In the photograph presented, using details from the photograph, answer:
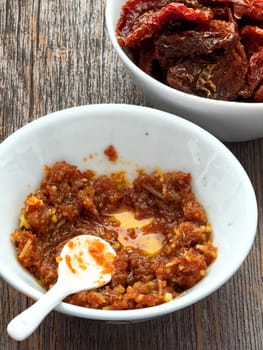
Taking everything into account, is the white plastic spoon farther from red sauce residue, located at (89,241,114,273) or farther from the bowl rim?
the bowl rim

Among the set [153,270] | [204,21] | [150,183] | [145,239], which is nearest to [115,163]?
[150,183]

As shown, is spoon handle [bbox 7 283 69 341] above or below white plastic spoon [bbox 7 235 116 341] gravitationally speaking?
above

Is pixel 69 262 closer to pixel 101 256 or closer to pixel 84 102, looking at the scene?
pixel 101 256

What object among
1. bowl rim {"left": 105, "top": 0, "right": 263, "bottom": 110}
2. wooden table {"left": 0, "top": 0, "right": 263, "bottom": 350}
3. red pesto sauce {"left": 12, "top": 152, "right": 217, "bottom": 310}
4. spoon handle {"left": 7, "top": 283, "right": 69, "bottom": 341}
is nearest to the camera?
spoon handle {"left": 7, "top": 283, "right": 69, "bottom": 341}

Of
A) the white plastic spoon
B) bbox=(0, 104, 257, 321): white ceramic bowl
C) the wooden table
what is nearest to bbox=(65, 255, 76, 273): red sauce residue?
the white plastic spoon

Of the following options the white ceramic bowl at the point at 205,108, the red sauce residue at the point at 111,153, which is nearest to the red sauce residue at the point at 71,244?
the red sauce residue at the point at 111,153

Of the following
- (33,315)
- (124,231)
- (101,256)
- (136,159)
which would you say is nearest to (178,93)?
(136,159)
